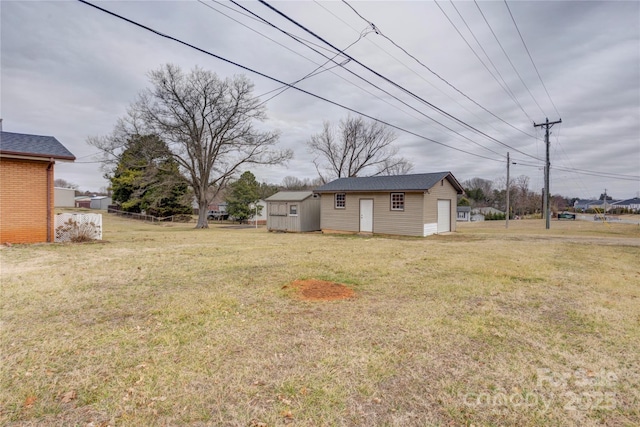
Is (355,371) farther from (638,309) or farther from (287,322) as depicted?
(638,309)

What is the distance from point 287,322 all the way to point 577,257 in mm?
10497

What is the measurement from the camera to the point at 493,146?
23.0m

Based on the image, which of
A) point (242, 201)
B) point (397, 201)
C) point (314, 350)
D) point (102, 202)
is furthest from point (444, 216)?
point (102, 202)

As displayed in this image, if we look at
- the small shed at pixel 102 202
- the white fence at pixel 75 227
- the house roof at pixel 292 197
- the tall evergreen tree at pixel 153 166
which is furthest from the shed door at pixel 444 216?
the small shed at pixel 102 202

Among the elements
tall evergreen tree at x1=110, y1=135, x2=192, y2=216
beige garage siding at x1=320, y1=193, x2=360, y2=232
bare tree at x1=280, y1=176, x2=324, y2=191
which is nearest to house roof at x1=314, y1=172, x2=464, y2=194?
beige garage siding at x1=320, y1=193, x2=360, y2=232

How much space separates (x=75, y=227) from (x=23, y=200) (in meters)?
1.75

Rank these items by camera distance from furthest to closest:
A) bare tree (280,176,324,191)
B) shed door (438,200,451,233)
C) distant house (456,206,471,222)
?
bare tree (280,176,324,191), distant house (456,206,471,222), shed door (438,200,451,233)

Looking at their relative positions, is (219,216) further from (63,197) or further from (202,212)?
(63,197)

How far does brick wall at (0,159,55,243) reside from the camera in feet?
32.7

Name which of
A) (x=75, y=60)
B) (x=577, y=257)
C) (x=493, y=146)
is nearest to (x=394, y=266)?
(x=577, y=257)

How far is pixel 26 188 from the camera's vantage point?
10.3m

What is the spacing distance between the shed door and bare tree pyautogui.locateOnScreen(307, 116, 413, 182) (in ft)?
65.4

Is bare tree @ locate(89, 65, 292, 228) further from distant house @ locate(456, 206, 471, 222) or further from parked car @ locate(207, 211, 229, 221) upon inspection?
distant house @ locate(456, 206, 471, 222)

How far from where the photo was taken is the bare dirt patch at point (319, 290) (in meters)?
5.33
